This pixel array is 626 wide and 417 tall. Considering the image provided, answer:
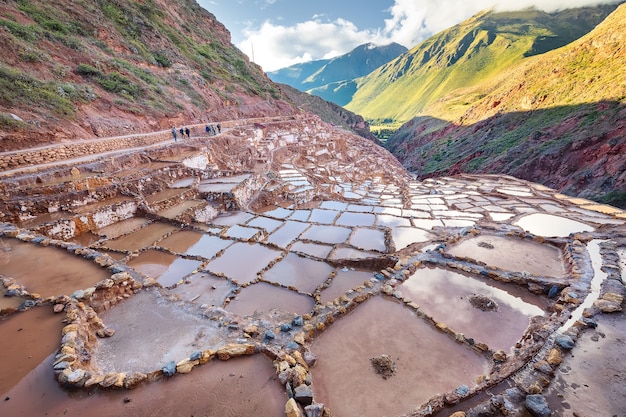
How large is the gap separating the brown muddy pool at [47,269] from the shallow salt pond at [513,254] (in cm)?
993

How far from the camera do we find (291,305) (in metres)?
7.11

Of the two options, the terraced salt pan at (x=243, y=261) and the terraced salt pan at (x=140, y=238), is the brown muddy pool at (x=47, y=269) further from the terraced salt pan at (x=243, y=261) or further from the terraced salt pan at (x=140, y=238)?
the terraced salt pan at (x=243, y=261)

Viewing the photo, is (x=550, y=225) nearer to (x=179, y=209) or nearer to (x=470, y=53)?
(x=179, y=209)

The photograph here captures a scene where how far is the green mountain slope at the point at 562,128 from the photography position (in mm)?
20531

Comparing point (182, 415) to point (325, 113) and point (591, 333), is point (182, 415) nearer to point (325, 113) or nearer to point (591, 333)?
point (591, 333)

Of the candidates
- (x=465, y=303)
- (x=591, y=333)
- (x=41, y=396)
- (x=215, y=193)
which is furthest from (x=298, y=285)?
(x=215, y=193)

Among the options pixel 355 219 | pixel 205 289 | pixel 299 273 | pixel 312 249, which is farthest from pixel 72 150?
pixel 355 219

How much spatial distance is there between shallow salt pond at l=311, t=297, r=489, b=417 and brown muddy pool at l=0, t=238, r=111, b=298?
18.3 feet

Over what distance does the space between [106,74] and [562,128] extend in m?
39.2

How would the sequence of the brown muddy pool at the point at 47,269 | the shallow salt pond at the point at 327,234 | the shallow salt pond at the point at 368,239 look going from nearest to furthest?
the brown muddy pool at the point at 47,269 < the shallow salt pond at the point at 368,239 < the shallow salt pond at the point at 327,234

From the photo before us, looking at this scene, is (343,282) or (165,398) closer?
(165,398)

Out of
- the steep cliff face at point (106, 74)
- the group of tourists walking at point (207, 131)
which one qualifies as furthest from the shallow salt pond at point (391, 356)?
the group of tourists walking at point (207, 131)

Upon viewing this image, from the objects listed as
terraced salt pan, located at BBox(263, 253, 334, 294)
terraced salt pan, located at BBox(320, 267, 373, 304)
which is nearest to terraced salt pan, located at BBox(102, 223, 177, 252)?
terraced salt pan, located at BBox(263, 253, 334, 294)

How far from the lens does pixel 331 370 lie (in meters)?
4.82
